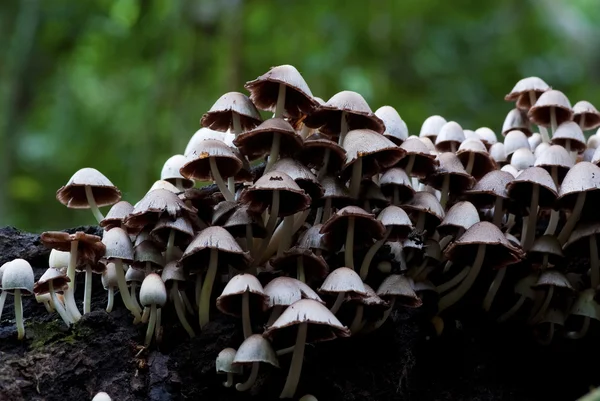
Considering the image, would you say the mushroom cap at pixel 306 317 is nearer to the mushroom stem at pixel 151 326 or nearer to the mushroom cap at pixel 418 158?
the mushroom stem at pixel 151 326

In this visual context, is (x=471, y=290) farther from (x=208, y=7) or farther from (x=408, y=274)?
(x=208, y=7)

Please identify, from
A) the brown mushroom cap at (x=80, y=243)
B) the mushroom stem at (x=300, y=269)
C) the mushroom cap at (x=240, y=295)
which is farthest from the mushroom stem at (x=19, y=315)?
the mushroom stem at (x=300, y=269)

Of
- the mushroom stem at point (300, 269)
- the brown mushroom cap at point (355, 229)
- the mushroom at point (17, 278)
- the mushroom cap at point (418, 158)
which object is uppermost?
the mushroom cap at point (418, 158)

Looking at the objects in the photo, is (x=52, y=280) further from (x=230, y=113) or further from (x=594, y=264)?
(x=594, y=264)

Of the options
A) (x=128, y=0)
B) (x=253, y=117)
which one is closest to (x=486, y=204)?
(x=253, y=117)

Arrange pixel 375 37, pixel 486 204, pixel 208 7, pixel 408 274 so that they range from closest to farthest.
A: pixel 408 274 → pixel 486 204 → pixel 208 7 → pixel 375 37

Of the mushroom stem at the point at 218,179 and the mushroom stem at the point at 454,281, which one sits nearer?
the mushroom stem at the point at 218,179
